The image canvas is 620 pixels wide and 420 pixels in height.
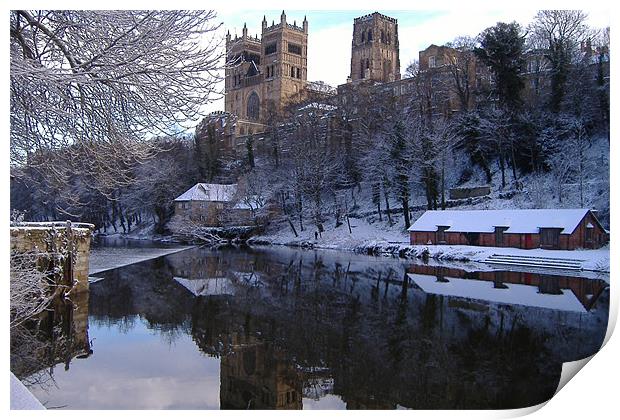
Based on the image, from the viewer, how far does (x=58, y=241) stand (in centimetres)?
902

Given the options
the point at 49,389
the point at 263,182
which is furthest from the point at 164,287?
the point at 263,182

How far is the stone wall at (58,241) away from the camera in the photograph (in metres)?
8.19

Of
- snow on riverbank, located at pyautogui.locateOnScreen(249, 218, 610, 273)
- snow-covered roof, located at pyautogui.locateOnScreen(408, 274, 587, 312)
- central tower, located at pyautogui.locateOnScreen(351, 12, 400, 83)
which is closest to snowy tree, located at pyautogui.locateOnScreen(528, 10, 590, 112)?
snow on riverbank, located at pyautogui.locateOnScreen(249, 218, 610, 273)

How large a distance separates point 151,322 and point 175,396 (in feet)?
10.1

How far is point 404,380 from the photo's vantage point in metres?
5.52

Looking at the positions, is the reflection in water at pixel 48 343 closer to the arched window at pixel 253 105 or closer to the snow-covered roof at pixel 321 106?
the snow-covered roof at pixel 321 106

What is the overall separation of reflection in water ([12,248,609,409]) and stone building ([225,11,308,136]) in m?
20.4

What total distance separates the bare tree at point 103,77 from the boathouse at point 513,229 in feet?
35.2

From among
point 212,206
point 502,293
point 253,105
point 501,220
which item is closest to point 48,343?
point 502,293

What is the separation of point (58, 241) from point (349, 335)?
4.83 m

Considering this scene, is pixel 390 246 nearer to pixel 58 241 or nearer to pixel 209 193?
pixel 209 193

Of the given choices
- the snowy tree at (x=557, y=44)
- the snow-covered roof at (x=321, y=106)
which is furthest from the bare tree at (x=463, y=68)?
the snow-covered roof at (x=321, y=106)

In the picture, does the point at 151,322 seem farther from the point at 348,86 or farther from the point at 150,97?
the point at 348,86

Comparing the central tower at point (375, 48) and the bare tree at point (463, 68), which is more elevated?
the central tower at point (375, 48)
